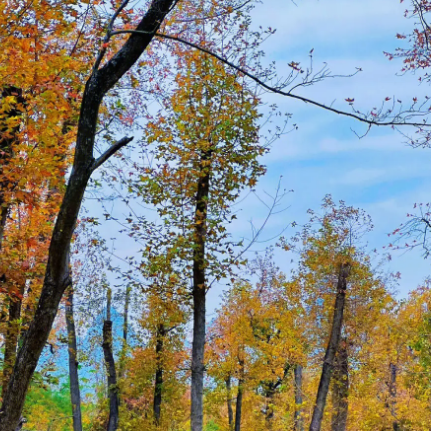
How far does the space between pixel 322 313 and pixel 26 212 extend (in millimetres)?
12172

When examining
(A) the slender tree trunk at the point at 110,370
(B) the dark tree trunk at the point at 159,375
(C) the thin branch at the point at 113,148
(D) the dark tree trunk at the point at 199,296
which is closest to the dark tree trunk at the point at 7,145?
(D) the dark tree trunk at the point at 199,296

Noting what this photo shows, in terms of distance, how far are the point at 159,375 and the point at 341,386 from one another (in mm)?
7313

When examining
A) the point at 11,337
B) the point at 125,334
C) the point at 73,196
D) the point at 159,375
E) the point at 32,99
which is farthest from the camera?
the point at 125,334

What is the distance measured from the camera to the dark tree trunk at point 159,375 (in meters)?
20.6

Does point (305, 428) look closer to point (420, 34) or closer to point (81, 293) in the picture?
point (81, 293)

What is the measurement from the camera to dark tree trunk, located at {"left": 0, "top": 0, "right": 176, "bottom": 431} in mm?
5457

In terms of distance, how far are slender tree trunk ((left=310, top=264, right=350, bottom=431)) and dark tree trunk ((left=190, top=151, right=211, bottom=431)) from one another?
7.38 meters

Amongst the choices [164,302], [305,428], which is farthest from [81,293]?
[305,428]

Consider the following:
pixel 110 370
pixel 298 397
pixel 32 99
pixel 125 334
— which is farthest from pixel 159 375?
pixel 32 99

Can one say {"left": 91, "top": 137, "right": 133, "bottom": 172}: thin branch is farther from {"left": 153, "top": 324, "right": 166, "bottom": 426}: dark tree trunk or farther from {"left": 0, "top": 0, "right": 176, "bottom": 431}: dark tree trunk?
{"left": 153, "top": 324, "right": 166, "bottom": 426}: dark tree trunk

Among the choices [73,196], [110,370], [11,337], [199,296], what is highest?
[199,296]

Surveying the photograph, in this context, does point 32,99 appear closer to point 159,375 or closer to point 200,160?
point 200,160

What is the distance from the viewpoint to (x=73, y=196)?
18.1ft

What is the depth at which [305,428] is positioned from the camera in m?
28.1
